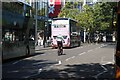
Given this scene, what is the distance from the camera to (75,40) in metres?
46.6

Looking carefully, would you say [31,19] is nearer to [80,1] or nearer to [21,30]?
[21,30]

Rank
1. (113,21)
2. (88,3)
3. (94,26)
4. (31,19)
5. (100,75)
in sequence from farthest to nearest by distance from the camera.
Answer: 1. (88,3)
2. (94,26)
3. (31,19)
4. (100,75)
5. (113,21)

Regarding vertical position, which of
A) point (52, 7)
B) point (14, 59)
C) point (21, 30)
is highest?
point (52, 7)

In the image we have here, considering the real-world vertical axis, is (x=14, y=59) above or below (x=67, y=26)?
below

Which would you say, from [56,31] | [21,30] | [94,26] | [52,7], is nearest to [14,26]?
[21,30]

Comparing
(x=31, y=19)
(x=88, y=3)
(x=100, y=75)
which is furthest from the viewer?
(x=88, y=3)

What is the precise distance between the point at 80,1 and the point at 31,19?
55.4 meters

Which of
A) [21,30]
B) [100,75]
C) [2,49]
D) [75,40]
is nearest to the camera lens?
[100,75]

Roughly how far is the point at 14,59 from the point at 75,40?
23824 mm

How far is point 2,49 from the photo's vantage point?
64.2 ft

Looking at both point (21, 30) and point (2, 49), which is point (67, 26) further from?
point (2, 49)

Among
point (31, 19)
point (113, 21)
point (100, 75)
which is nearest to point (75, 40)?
point (31, 19)

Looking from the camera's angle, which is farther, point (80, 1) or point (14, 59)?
point (80, 1)

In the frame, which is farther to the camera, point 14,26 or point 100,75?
point 14,26
